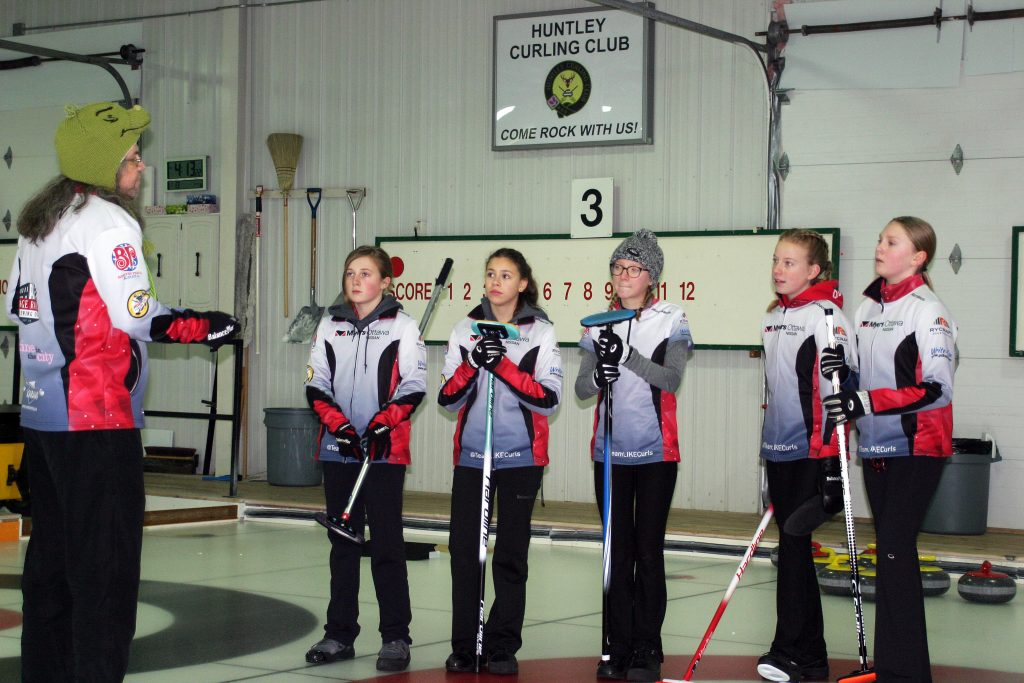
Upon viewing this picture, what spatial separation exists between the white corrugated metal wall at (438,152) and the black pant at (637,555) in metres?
4.86

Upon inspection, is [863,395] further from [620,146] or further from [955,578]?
[620,146]

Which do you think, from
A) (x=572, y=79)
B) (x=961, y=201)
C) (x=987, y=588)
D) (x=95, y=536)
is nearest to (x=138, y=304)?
(x=95, y=536)

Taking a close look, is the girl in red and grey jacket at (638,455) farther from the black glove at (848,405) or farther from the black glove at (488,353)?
the black glove at (848,405)

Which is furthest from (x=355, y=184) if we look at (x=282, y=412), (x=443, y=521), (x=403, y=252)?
(x=443, y=521)

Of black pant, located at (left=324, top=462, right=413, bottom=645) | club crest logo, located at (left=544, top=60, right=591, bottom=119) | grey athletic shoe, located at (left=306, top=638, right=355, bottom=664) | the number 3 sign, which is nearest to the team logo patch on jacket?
black pant, located at (left=324, top=462, right=413, bottom=645)

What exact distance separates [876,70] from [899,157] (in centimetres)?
63

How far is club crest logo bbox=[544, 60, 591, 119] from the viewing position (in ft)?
32.2

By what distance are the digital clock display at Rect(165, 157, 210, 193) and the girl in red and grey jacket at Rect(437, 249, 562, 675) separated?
23.7ft

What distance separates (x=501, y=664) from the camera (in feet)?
14.9

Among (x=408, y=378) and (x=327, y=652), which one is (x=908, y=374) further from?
(x=327, y=652)

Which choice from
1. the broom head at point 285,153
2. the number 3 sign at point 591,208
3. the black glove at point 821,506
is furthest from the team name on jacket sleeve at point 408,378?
the broom head at point 285,153

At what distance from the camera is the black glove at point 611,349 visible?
14.5ft

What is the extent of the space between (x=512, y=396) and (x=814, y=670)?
1.48 m

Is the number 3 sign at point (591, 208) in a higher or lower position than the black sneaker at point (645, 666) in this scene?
higher
